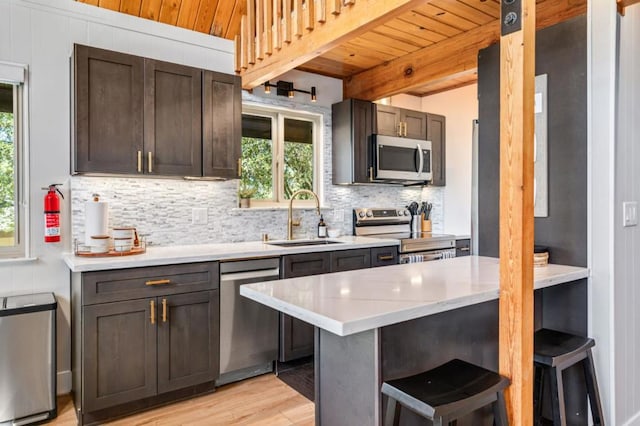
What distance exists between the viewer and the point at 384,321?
128cm

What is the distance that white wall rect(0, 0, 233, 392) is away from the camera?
264cm

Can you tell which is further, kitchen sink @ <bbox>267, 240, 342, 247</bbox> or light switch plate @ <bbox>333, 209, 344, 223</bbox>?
light switch plate @ <bbox>333, 209, 344, 223</bbox>

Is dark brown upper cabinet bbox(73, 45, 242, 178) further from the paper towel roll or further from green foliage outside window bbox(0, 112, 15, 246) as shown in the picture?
green foliage outside window bbox(0, 112, 15, 246)

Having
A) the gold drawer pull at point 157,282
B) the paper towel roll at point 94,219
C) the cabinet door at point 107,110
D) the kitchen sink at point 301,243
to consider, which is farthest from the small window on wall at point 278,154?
the gold drawer pull at point 157,282

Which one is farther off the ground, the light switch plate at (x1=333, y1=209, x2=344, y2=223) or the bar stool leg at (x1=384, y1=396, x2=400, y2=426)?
the light switch plate at (x1=333, y1=209, x2=344, y2=223)

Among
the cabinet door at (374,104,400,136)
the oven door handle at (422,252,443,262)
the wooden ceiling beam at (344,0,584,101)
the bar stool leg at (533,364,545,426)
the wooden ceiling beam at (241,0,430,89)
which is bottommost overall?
the bar stool leg at (533,364,545,426)

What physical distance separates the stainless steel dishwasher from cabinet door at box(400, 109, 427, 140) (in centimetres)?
225

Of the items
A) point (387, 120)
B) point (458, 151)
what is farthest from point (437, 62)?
point (458, 151)

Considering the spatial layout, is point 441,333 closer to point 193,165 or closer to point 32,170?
point 193,165

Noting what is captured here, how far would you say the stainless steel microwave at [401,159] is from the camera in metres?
4.12

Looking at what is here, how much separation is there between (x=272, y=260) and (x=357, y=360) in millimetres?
1619

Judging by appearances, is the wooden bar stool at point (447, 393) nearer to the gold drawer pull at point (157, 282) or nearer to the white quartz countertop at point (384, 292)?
the white quartz countertop at point (384, 292)

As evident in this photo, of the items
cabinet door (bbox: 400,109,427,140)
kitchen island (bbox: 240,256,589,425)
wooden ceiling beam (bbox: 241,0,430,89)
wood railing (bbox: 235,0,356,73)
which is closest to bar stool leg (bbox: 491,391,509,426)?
kitchen island (bbox: 240,256,589,425)

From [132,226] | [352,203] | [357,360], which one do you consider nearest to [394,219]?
[352,203]
